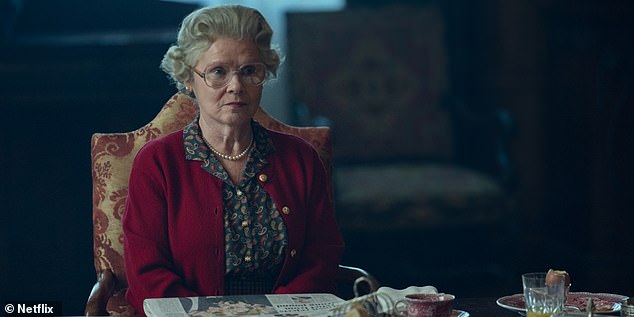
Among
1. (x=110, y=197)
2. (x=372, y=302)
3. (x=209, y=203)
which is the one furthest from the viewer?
(x=110, y=197)

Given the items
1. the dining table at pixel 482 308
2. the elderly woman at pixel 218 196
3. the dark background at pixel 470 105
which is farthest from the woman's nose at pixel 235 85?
the dark background at pixel 470 105

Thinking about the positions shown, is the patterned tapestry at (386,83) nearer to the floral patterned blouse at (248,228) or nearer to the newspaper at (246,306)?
the floral patterned blouse at (248,228)

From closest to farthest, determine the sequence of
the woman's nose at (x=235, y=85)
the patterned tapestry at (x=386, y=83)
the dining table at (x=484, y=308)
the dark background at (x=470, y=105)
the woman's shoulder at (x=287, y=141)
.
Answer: the dining table at (x=484, y=308), the woman's nose at (x=235, y=85), the woman's shoulder at (x=287, y=141), the dark background at (x=470, y=105), the patterned tapestry at (x=386, y=83)

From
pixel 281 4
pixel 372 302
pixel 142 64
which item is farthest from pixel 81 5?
pixel 372 302

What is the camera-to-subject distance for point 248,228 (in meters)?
2.10

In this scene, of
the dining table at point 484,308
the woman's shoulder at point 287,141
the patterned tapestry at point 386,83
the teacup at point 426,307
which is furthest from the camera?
the patterned tapestry at point 386,83

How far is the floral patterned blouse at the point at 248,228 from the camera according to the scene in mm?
2094

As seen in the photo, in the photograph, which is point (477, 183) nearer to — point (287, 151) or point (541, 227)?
point (541, 227)

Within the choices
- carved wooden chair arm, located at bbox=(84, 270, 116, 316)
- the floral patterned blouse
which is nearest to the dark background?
carved wooden chair arm, located at bbox=(84, 270, 116, 316)

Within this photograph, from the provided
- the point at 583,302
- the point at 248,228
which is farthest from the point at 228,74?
the point at 583,302

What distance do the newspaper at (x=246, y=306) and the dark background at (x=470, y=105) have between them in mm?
2194

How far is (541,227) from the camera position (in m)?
4.71

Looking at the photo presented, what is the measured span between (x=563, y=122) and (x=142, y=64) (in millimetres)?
1799

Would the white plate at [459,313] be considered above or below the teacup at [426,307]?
below
